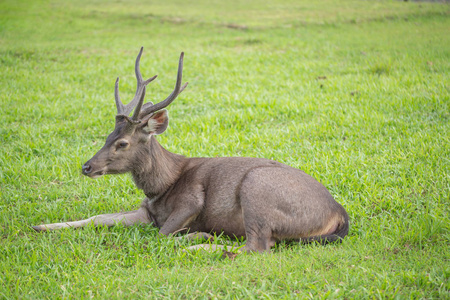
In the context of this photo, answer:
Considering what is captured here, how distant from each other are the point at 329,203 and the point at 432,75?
20.2 feet

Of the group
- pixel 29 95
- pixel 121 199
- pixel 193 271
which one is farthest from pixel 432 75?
pixel 29 95

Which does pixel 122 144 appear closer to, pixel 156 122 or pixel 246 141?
pixel 156 122

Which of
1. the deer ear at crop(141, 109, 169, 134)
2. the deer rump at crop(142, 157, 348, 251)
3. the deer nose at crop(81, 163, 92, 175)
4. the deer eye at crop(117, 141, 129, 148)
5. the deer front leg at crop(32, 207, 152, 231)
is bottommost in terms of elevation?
the deer front leg at crop(32, 207, 152, 231)

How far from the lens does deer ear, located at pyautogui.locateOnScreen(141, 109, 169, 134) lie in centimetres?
480

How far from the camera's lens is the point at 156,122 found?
16.0 feet

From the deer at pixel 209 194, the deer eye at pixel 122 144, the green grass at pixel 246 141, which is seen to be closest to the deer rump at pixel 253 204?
the deer at pixel 209 194

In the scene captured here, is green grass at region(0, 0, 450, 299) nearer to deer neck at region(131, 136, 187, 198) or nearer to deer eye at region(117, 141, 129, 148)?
deer neck at region(131, 136, 187, 198)

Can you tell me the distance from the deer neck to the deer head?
0.17ft

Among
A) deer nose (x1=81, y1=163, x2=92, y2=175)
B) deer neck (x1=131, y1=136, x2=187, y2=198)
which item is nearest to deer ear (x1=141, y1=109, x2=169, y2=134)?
deer neck (x1=131, y1=136, x2=187, y2=198)

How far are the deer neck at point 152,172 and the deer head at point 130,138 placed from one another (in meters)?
0.05

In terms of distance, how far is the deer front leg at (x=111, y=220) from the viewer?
4.67m

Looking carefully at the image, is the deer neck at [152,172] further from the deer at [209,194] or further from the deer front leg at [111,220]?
the deer front leg at [111,220]

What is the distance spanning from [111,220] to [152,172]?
66cm

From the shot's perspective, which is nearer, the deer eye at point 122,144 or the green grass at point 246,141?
the green grass at point 246,141
